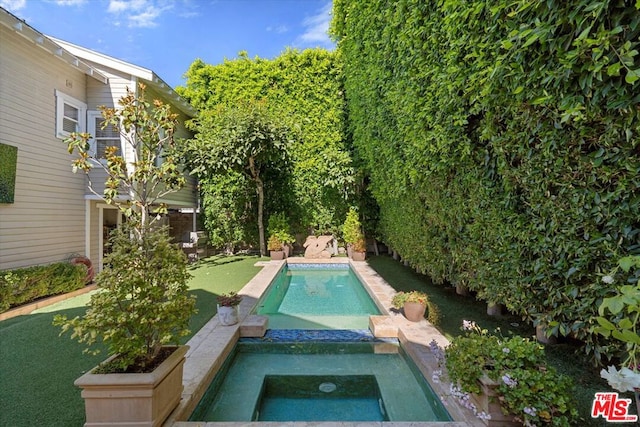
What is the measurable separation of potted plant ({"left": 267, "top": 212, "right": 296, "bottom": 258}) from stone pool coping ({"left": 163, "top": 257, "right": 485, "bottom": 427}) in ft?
16.0

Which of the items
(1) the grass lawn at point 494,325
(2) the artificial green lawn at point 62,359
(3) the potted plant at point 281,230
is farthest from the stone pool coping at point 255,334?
(3) the potted plant at point 281,230

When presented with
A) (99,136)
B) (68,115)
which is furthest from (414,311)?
(68,115)

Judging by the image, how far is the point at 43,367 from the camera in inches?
140

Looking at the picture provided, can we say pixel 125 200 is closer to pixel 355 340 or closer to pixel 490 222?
pixel 355 340

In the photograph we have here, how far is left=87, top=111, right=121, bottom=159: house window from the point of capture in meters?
8.66

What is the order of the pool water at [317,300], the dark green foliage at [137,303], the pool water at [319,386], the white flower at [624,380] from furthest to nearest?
1. the pool water at [317,300]
2. the pool water at [319,386]
3. the dark green foliage at [137,303]
4. the white flower at [624,380]

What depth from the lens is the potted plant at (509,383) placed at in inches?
87.2

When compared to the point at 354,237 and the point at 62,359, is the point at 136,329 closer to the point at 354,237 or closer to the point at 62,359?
the point at 62,359

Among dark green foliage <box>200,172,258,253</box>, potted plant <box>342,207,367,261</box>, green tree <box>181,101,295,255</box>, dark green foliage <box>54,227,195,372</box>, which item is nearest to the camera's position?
dark green foliage <box>54,227,195,372</box>

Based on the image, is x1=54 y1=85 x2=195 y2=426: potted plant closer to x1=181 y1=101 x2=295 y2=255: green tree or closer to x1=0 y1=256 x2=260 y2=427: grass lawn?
x1=0 y1=256 x2=260 y2=427: grass lawn

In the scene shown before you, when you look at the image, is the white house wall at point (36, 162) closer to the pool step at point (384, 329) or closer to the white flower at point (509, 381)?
Result: the pool step at point (384, 329)

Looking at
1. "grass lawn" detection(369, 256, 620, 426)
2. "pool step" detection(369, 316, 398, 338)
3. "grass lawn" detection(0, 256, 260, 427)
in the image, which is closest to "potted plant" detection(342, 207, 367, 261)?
"grass lawn" detection(369, 256, 620, 426)

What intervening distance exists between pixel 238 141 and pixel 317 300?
5704 mm

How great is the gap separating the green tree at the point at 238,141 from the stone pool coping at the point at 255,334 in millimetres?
5056
